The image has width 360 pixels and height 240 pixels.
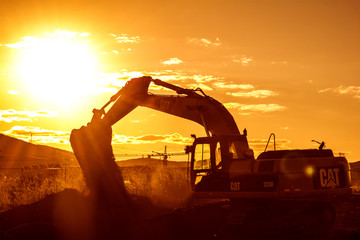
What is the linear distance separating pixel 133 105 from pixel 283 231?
8171mm

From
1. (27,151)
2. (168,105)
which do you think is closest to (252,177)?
(168,105)

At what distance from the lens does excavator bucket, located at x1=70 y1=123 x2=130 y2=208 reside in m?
17.8

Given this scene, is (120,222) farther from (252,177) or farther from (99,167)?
Answer: (252,177)

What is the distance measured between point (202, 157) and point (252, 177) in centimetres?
220

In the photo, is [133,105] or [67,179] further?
[67,179]

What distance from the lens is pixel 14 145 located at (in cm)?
19425

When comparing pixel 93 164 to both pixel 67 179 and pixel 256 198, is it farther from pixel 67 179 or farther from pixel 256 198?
pixel 67 179

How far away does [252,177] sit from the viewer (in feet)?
47.3

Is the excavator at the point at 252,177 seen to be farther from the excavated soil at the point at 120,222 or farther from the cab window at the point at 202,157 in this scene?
the excavated soil at the point at 120,222

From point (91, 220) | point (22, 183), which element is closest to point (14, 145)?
point (22, 183)

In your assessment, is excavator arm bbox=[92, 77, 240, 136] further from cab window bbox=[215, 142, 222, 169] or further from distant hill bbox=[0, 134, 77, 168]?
distant hill bbox=[0, 134, 77, 168]

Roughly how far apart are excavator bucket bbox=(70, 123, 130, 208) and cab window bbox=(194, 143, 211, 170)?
11.2 ft

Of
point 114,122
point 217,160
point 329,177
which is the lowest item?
point 329,177

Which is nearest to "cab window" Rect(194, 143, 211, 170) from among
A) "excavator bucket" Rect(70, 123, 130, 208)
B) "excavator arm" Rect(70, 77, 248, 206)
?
"excavator arm" Rect(70, 77, 248, 206)
